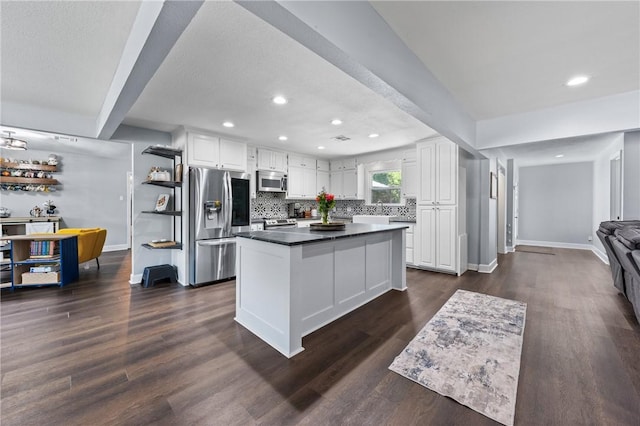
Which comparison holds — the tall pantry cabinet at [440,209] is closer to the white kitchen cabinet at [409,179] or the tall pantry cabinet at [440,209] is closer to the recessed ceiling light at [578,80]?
the white kitchen cabinet at [409,179]

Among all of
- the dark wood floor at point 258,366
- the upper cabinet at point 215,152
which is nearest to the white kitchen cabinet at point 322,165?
the upper cabinet at point 215,152

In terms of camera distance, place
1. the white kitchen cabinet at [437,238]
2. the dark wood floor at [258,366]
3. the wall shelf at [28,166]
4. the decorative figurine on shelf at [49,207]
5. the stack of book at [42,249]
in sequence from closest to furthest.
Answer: the dark wood floor at [258,366]
the stack of book at [42,249]
the white kitchen cabinet at [437,238]
the wall shelf at [28,166]
the decorative figurine on shelf at [49,207]

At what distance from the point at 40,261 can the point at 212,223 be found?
2.46 metres

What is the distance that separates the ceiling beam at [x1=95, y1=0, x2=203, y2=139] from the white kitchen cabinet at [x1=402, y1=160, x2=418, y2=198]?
4481 mm

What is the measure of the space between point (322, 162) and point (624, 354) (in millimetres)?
5534

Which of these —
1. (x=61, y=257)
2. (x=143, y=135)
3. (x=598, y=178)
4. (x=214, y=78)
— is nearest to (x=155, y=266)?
(x=61, y=257)

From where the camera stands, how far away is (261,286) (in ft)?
7.88

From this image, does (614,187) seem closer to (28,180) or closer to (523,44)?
(523,44)

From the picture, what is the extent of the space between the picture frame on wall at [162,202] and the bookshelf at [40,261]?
4.50 feet

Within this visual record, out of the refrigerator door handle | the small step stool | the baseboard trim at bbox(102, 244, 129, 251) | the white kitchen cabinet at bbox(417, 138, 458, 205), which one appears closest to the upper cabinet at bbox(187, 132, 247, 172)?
the refrigerator door handle

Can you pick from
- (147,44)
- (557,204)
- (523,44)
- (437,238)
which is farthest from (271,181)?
(557,204)

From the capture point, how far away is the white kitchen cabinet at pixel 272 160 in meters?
5.22

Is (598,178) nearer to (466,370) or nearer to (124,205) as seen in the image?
(466,370)

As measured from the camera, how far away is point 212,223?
4059 mm
